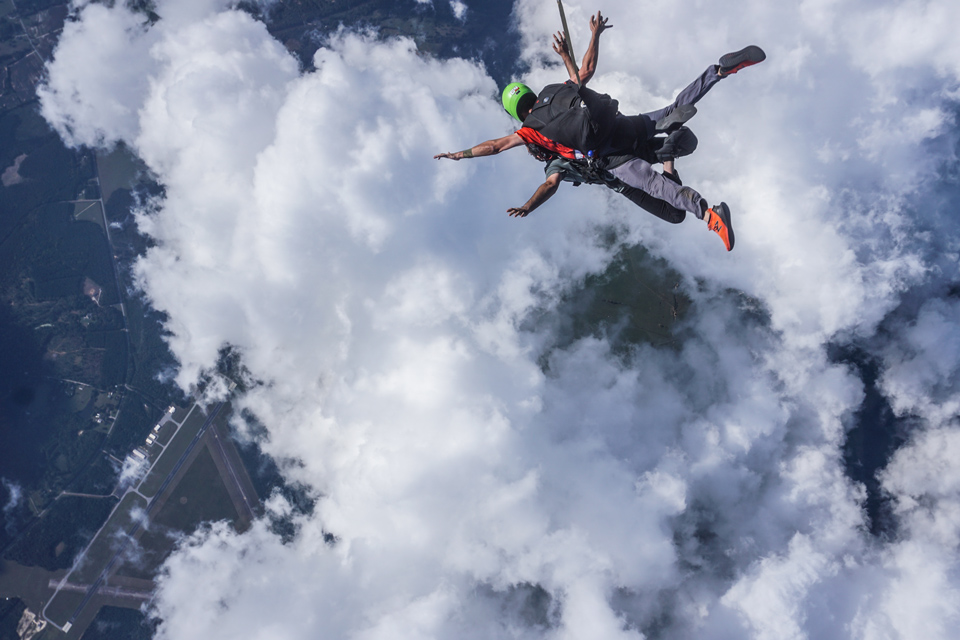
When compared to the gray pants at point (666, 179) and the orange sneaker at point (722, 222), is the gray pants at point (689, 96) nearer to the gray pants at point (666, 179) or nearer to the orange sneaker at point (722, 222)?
the gray pants at point (666, 179)

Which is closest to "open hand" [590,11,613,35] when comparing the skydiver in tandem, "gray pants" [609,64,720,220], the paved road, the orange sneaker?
the skydiver in tandem

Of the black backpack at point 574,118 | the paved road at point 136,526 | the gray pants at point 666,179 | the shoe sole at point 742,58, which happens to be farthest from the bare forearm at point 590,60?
the paved road at point 136,526

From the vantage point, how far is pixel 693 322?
48125 mm

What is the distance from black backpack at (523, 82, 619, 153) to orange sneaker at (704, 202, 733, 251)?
227 cm

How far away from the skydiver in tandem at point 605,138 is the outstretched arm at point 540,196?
2 cm

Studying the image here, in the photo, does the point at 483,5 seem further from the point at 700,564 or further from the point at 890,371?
the point at 700,564

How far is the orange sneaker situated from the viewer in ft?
24.2

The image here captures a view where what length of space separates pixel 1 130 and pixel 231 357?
4400 centimetres

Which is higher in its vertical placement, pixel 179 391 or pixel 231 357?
pixel 231 357

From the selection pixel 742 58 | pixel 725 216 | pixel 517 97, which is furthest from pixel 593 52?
pixel 725 216

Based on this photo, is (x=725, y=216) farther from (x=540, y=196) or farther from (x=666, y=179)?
(x=540, y=196)

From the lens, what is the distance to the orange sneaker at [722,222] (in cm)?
739

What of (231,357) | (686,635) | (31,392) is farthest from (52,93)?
(686,635)

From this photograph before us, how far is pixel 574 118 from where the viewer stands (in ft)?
24.3
